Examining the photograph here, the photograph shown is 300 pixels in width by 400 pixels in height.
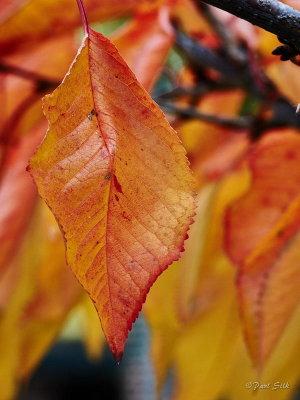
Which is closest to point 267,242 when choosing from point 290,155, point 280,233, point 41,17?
point 280,233

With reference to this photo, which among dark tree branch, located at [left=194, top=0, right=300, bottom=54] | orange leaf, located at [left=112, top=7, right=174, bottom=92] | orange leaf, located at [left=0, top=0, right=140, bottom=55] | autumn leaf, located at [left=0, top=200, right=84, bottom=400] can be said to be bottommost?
autumn leaf, located at [left=0, top=200, right=84, bottom=400]

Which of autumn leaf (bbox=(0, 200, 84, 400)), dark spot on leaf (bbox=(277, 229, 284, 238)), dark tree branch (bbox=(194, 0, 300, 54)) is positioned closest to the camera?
dark tree branch (bbox=(194, 0, 300, 54))

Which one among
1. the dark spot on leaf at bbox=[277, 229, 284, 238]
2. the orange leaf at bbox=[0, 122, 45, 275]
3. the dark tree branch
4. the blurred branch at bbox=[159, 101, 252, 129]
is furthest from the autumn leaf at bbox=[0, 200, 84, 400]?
the dark tree branch

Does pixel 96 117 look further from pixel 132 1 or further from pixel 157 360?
pixel 157 360

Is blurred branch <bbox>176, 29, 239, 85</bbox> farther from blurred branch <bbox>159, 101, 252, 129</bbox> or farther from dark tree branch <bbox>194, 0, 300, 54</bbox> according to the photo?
dark tree branch <bbox>194, 0, 300, 54</bbox>

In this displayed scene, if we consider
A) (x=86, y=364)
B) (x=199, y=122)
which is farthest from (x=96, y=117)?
(x=86, y=364)

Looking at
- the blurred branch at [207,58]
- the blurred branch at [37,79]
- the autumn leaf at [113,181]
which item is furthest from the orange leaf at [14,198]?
the autumn leaf at [113,181]
